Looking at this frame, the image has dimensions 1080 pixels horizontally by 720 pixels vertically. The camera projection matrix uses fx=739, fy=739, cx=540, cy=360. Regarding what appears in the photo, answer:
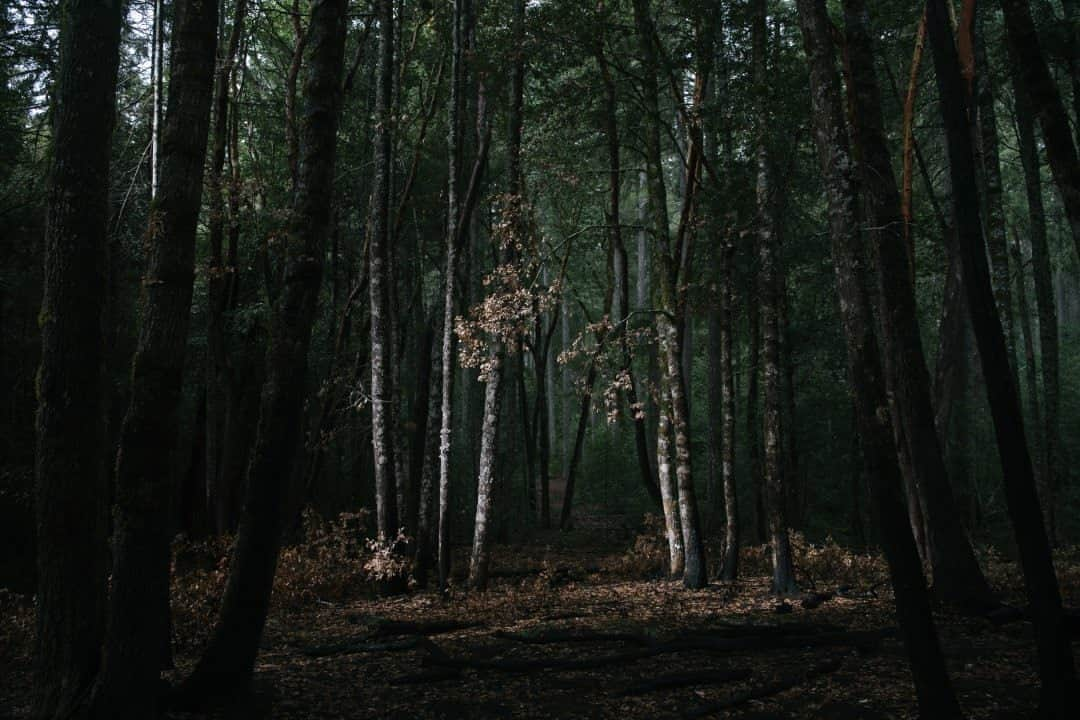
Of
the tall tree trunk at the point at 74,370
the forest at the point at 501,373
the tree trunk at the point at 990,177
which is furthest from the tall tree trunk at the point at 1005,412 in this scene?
the tree trunk at the point at 990,177

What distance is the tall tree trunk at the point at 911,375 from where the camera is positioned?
8711 millimetres

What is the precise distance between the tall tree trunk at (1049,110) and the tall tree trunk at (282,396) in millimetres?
6152

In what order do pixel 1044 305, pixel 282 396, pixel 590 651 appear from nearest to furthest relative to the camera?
1. pixel 282 396
2. pixel 590 651
3. pixel 1044 305

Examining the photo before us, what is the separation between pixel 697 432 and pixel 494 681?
2184cm

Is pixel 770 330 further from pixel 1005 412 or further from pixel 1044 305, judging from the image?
pixel 1044 305

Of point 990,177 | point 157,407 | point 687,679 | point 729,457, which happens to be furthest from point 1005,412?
point 990,177

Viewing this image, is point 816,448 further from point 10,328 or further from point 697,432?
point 10,328

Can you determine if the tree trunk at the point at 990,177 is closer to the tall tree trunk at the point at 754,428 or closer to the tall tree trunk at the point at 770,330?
the tall tree trunk at the point at 770,330

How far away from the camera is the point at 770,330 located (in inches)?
454

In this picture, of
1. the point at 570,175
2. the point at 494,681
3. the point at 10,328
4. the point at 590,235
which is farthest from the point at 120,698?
the point at 590,235

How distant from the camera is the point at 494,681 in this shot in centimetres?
724

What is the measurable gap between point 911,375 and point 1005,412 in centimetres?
441

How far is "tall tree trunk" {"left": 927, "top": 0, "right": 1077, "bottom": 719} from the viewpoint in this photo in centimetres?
486

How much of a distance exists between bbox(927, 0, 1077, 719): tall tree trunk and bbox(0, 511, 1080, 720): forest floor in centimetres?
96
